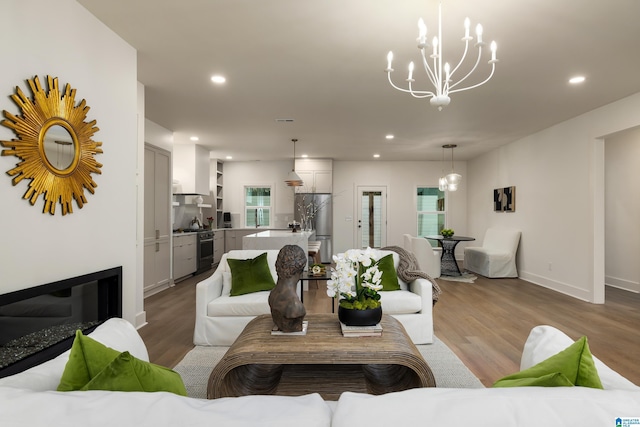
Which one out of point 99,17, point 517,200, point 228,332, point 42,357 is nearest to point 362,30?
point 99,17

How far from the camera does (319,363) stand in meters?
2.03

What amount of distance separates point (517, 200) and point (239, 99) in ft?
18.0

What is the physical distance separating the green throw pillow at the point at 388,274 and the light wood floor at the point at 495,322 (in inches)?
27.1

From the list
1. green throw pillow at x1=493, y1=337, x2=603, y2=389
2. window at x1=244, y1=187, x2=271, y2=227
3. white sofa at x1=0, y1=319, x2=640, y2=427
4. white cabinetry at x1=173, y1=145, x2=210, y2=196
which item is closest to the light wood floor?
green throw pillow at x1=493, y1=337, x2=603, y2=389

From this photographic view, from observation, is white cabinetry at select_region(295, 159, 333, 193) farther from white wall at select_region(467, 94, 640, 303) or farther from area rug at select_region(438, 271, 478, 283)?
white wall at select_region(467, 94, 640, 303)

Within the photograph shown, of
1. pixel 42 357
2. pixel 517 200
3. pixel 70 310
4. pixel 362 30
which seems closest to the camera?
pixel 42 357

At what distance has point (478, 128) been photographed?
596 cm

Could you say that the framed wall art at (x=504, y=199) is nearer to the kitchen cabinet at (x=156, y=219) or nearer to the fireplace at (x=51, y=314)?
the kitchen cabinet at (x=156, y=219)

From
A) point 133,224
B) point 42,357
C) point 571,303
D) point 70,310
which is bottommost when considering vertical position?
point 571,303

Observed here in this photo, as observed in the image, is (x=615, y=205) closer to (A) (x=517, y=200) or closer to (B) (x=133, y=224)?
(A) (x=517, y=200)

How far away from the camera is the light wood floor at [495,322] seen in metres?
3.04

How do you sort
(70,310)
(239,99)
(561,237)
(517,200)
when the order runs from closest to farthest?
(70,310), (239,99), (561,237), (517,200)

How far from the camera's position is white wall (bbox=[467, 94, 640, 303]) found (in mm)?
4922

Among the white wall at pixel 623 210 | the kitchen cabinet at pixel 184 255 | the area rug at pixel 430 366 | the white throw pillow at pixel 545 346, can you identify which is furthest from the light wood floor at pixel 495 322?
the white throw pillow at pixel 545 346
